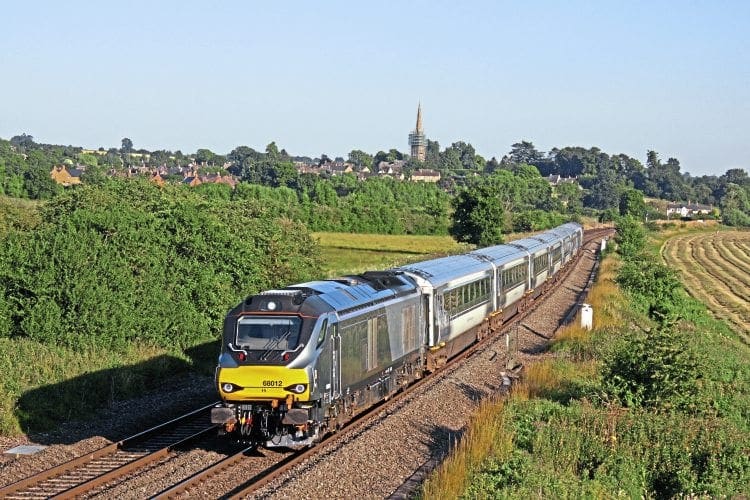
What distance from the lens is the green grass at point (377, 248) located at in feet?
245

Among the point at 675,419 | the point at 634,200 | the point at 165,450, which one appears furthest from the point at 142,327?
the point at 634,200

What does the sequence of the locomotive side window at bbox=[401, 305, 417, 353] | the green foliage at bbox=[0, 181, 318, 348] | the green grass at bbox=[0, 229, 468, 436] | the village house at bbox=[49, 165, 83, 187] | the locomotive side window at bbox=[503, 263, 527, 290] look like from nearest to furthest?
the green grass at bbox=[0, 229, 468, 436] < the locomotive side window at bbox=[401, 305, 417, 353] < the green foliage at bbox=[0, 181, 318, 348] < the locomotive side window at bbox=[503, 263, 527, 290] < the village house at bbox=[49, 165, 83, 187]

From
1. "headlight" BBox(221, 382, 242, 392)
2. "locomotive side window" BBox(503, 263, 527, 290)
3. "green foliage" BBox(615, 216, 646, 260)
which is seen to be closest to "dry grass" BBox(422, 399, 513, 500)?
"headlight" BBox(221, 382, 242, 392)


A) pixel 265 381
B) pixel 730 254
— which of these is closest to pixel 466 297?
pixel 265 381

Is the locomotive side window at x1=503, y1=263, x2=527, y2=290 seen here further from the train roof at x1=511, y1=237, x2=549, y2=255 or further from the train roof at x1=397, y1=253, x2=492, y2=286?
the train roof at x1=511, y1=237, x2=549, y2=255

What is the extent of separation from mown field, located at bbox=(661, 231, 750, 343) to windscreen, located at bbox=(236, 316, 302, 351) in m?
31.5

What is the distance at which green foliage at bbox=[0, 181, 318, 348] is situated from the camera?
23.8 m

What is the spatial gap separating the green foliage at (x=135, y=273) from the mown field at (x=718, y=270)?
956 inches

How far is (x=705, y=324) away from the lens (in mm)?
41156

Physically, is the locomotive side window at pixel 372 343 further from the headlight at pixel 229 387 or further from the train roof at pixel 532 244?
the train roof at pixel 532 244

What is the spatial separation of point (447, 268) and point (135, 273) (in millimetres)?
9408

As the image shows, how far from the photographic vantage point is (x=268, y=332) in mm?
16031

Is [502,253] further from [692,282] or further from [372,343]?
[692,282]

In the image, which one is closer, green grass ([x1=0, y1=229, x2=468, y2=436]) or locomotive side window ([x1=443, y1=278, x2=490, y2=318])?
green grass ([x1=0, y1=229, x2=468, y2=436])
